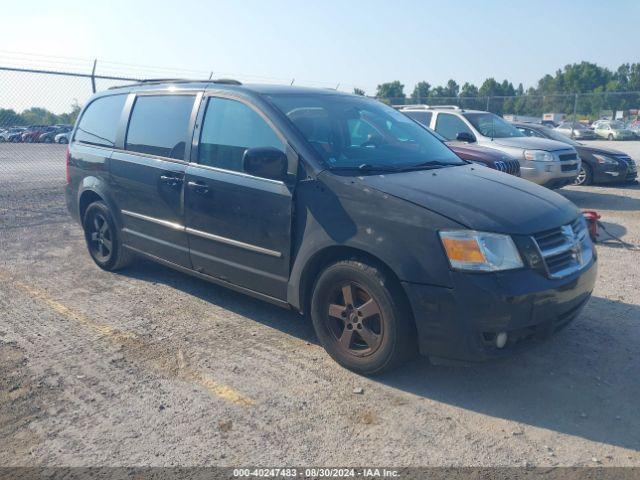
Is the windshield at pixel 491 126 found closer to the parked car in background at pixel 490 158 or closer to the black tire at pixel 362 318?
the parked car in background at pixel 490 158

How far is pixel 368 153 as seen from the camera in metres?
4.18

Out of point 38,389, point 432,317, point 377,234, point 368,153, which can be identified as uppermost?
point 368,153

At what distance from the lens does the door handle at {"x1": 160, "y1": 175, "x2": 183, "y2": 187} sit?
15.1 ft

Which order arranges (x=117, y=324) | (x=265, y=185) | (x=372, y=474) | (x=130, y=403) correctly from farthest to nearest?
(x=117, y=324), (x=265, y=185), (x=130, y=403), (x=372, y=474)

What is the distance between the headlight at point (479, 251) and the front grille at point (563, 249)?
9.0 inches

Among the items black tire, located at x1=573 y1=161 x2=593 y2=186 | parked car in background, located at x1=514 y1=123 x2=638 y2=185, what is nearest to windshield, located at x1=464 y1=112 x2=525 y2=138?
parked car in background, located at x1=514 y1=123 x2=638 y2=185

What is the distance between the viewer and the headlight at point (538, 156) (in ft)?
32.9

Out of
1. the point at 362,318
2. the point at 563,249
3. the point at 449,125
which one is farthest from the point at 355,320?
the point at 449,125

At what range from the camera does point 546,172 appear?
998 centimetres

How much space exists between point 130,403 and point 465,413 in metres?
1.96

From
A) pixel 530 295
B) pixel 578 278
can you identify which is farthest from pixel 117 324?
pixel 578 278

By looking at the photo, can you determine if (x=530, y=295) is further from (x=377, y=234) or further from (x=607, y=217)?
(x=607, y=217)

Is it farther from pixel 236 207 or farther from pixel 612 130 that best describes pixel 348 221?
pixel 612 130

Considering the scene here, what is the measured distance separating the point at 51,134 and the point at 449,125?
27.3 m
